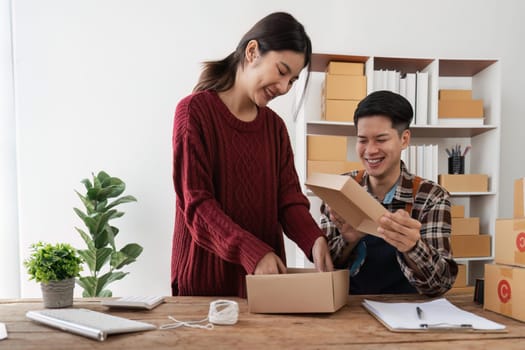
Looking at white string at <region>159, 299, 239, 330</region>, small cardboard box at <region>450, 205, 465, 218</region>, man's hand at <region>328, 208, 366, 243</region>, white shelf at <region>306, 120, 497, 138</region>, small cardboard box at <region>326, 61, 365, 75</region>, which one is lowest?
small cardboard box at <region>450, 205, 465, 218</region>

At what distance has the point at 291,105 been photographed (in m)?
2.65

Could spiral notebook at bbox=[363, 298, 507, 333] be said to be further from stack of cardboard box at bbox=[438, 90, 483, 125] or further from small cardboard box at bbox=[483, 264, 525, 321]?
stack of cardboard box at bbox=[438, 90, 483, 125]

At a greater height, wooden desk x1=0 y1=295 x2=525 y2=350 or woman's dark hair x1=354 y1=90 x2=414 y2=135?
woman's dark hair x1=354 y1=90 x2=414 y2=135

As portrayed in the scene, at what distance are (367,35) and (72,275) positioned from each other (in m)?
2.35

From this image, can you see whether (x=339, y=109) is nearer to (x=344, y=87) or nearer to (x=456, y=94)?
(x=344, y=87)

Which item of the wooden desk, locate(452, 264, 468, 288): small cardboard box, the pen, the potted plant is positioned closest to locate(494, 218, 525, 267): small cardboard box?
the wooden desk

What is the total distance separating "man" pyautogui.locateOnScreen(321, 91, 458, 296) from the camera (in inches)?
51.4

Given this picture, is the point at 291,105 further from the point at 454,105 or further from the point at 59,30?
the point at 59,30

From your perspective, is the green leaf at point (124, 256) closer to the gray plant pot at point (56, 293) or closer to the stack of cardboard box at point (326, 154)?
the stack of cardboard box at point (326, 154)

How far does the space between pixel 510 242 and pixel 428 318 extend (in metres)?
0.28

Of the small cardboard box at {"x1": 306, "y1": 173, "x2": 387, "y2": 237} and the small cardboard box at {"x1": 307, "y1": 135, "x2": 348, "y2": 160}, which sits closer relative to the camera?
the small cardboard box at {"x1": 306, "y1": 173, "x2": 387, "y2": 237}

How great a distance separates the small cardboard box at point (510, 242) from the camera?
922 mm

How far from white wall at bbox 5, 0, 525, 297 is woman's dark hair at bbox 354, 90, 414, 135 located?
3.98 feet

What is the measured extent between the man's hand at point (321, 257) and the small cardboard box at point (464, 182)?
5.17ft
